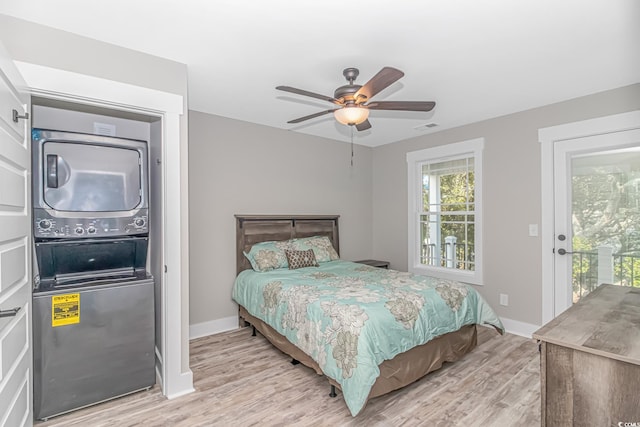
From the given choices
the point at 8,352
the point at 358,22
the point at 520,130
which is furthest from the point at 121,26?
the point at 520,130

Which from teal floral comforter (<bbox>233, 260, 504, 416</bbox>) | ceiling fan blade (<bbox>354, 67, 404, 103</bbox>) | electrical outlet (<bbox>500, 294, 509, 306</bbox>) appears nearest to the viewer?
ceiling fan blade (<bbox>354, 67, 404, 103</bbox>)

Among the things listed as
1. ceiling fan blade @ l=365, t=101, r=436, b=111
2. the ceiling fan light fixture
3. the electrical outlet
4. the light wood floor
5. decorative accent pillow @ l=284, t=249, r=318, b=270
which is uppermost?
ceiling fan blade @ l=365, t=101, r=436, b=111

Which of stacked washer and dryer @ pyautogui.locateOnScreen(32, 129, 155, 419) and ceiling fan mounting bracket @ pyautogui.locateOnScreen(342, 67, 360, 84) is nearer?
stacked washer and dryer @ pyautogui.locateOnScreen(32, 129, 155, 419)

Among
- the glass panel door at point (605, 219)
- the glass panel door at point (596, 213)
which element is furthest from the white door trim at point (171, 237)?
the glass panel door at point (605, 219)

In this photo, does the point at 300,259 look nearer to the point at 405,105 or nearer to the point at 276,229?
the point at 276,229

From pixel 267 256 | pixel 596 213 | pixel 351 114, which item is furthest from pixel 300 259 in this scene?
pixel 596 213

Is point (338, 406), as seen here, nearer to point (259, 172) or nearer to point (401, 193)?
point (259, 172)

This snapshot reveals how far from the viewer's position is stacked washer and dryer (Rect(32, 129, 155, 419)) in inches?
81.8

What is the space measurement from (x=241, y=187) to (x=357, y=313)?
2.31 meters

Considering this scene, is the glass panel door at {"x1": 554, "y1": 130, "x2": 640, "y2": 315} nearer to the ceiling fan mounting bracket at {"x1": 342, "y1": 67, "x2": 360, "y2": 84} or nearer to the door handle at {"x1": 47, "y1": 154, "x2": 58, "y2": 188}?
the ceiling fan mounting bracket at {"x1": 342, "y1": 67, "x2": 360, "y2": 84}

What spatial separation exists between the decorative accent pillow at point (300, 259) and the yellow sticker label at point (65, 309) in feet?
6.57

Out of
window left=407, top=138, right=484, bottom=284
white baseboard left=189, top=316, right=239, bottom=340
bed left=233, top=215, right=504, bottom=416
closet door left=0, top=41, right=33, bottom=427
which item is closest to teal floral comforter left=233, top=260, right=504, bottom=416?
bed left=233, top=215, right=504, bottom=416

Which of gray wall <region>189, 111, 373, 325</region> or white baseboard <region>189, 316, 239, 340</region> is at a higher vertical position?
gray wall <region>189, 111, 373, 325</region>

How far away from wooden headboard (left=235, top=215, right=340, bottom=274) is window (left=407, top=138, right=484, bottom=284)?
1.20 meters
